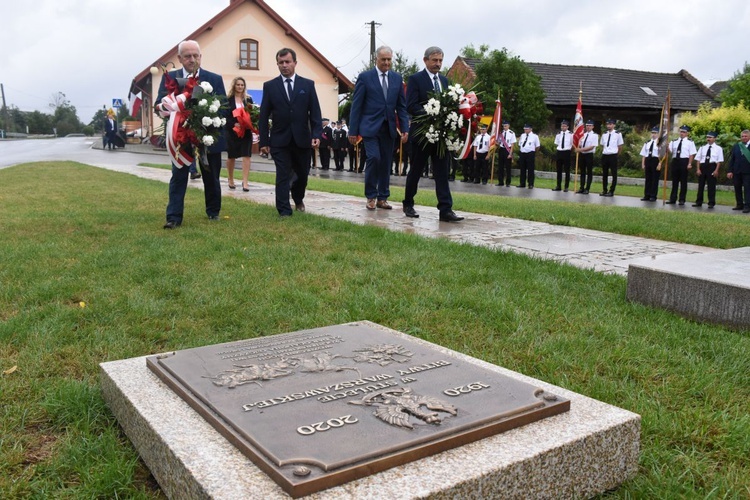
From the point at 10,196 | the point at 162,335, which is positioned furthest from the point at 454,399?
the point at 10,196

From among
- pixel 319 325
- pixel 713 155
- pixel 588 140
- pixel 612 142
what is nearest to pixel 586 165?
pixel 588 140

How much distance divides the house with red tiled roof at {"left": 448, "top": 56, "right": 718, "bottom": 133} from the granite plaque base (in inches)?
1447

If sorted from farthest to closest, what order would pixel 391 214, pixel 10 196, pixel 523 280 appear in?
pixel 10 196
pixel 391 214
pixel 523 280

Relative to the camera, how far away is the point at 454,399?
2.32 m

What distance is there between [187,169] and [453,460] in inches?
243

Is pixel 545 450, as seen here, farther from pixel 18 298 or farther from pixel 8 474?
pixel 18 298

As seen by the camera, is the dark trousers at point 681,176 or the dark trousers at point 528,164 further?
the dark trousers at point 528,164

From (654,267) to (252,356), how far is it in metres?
2.68

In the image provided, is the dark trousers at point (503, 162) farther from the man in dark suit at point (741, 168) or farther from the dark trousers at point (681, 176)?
the man in dark suit at point (741, 168)

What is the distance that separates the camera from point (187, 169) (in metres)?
7.56

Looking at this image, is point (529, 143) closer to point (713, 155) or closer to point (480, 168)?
point (480, 168)

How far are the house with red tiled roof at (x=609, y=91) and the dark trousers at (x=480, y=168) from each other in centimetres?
1377

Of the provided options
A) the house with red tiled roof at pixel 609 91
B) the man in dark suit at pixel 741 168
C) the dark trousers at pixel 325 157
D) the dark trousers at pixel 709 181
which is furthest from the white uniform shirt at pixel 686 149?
the house with red tiled roof at pixel 609 91

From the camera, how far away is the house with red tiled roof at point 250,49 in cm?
4097
